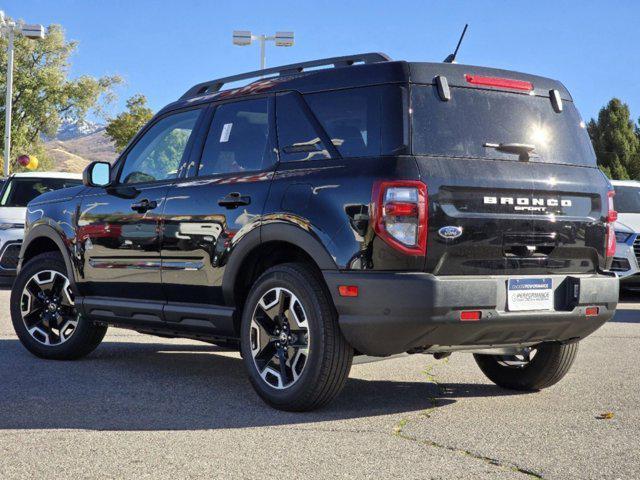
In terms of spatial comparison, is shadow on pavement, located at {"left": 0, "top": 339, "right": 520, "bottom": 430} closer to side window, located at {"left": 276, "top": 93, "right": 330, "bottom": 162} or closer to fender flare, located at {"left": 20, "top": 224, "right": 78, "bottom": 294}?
fender flare, located at {"left": 20, "top": 224, "right": 78, "bottom": 294}

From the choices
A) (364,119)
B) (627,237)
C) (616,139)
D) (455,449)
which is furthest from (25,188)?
(616,139)

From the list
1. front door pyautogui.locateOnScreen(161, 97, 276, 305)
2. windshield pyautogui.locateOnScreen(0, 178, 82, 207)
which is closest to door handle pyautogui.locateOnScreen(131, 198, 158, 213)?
front door pyautogui.locateOnScreen(161, 97, 276, 305)

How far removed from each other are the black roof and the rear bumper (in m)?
1.12

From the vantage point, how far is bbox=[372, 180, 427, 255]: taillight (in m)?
5.21

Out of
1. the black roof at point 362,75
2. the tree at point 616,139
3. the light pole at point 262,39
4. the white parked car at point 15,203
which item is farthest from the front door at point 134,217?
the tree at point 616,139

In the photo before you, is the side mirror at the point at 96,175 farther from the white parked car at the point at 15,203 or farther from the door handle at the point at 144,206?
the white parked car at the point at 15,203

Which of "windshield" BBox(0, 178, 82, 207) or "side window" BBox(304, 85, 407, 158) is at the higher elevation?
"side window" BBox(304, 85, 407, 158)

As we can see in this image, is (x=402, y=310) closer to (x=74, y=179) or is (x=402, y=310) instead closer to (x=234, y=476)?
(x=234, y=476)

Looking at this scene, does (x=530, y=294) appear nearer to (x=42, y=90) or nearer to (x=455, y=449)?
(x=455, y=449)

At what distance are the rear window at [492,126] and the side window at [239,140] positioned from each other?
1063mm

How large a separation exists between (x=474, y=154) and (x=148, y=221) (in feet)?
7.84

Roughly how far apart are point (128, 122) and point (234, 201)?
1852 inches

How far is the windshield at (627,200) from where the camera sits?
15930 millimetres

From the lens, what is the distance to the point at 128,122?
51906 mm
